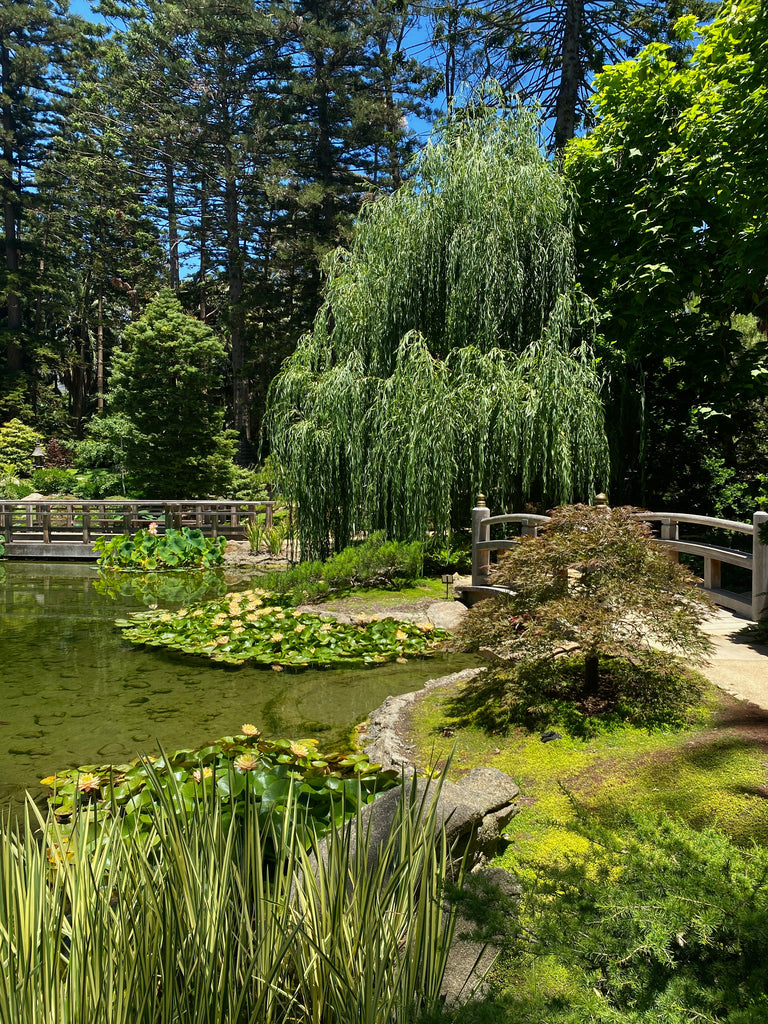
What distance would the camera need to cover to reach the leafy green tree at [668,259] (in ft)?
31.1

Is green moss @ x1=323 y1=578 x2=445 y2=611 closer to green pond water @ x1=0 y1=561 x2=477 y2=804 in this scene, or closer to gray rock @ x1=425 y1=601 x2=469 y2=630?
gray rock @ x1=425 y1=601 x2=469 y2=630

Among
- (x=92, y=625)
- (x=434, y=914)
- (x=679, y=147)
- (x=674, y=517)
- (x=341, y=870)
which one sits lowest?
(x=92, y=625)

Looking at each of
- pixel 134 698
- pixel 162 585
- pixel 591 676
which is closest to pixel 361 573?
pixel 134 698

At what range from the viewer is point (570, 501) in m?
9.20

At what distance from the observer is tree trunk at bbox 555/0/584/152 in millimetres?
13852

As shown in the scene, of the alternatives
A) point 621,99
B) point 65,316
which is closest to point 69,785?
point 621,99

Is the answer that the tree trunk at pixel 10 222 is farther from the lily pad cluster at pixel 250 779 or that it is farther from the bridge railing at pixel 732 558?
the lily pad cluster at pixel 250 779

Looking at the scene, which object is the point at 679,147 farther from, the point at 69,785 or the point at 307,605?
the point at 69,785

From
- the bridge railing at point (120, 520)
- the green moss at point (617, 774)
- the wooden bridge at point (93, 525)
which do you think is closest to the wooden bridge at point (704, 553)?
the green moss at point (617, 774)

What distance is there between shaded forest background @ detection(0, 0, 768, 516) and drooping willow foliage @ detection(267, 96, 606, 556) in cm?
98

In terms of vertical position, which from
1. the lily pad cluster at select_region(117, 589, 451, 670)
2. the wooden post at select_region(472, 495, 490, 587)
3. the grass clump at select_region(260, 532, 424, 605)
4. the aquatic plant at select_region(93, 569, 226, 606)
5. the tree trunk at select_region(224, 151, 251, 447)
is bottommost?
the aquatic plant at select_region(93, 569, 226, 606)

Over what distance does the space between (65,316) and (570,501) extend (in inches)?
1273

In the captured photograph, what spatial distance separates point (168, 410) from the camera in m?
19.2

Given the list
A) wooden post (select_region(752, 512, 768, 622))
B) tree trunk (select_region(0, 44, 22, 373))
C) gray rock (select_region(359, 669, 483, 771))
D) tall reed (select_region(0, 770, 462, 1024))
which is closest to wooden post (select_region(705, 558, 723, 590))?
wooden post (select_region(752, 512, 768, 622))
